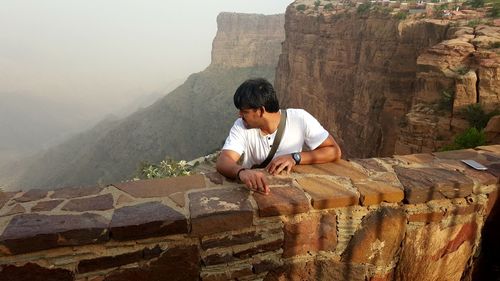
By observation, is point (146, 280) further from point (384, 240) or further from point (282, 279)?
point (384, 240)

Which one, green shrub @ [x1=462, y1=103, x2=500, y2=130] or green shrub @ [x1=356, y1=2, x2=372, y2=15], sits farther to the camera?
green shrub @ [x1=356, y1=2, x2=372, y2=15]

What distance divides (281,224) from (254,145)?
0.73 metres

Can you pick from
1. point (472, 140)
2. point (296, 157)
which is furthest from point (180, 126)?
point (296, 157)

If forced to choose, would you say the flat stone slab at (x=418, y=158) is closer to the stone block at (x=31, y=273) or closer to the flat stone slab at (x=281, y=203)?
the flat stone slab at (x=281, y=203)

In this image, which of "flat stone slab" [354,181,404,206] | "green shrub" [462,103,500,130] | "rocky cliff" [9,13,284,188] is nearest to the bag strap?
"flat stone slab" [354,181,404,206]

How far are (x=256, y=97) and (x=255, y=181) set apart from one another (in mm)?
661

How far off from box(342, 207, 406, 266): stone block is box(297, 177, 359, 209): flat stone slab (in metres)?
0.21

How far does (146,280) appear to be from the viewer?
6.34 feet

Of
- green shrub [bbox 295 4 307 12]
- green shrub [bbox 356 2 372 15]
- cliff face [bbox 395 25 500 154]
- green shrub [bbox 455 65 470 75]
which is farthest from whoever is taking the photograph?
green shrub [bbox 295 4 307 12]

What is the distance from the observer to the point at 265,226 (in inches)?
80.4

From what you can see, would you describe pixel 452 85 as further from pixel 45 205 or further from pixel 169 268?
pixel 45 205

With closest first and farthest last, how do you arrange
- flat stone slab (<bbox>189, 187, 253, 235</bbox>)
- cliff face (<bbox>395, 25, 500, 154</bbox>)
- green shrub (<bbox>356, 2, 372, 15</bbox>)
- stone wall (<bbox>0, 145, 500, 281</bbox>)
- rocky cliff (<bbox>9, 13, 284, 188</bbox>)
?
stone wall (<bbox>0, 145, 500, 281</bbox>) < flat stone slab (<bbox>189, 187, 253, 235</bbox>) < cliff face (<bbox>395, 25, 500, 154</bbox>) < green shrub (<bbox>356, 2, 372, 15</bbox>) < rocky cliff (<bbox>9, 13, 284, 188</bbox>)

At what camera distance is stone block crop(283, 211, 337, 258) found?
6.91 feet

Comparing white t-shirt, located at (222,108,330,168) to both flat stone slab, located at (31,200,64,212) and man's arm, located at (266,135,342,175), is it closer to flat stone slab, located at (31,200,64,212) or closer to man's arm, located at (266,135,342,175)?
man's arm, located at (266,135,342,175)
